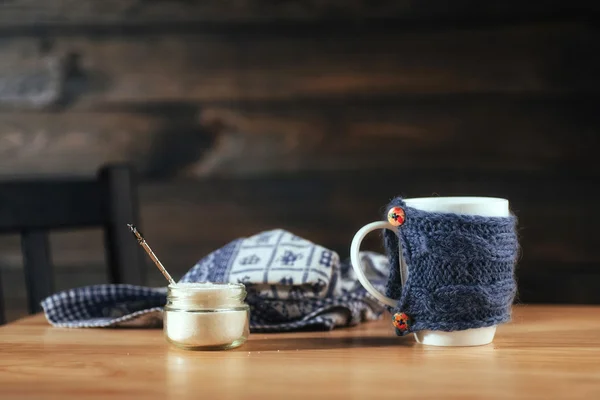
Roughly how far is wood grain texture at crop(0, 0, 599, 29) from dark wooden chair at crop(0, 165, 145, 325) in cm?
62

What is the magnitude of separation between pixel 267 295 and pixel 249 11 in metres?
0.95

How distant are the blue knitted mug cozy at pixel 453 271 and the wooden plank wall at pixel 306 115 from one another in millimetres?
949

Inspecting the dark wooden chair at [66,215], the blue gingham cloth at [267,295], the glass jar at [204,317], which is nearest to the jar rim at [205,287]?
the glass jar at [204,317]

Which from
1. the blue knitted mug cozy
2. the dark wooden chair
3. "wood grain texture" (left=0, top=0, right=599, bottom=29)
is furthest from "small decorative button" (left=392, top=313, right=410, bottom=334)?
"wood grain texture" (left=0, top=0, right=599, bottom=29)

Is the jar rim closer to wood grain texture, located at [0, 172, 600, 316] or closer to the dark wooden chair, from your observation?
the dark wooden chair

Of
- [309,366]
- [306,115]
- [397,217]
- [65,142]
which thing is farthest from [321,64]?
[309,366]

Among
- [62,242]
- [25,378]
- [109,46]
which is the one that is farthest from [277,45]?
[25,378]

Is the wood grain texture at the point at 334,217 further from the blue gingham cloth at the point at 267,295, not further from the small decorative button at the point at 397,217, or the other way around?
the small decorative button at the point at 397,217

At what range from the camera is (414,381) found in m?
0.59

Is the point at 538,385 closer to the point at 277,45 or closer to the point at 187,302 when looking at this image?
the point at 187,302

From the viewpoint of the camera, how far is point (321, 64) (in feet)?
5.49

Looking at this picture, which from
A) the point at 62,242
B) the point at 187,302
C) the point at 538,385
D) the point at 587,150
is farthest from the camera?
the point at 62,242

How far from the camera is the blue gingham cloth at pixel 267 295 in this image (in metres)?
0.87

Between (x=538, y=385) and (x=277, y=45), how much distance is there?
3.98ft
